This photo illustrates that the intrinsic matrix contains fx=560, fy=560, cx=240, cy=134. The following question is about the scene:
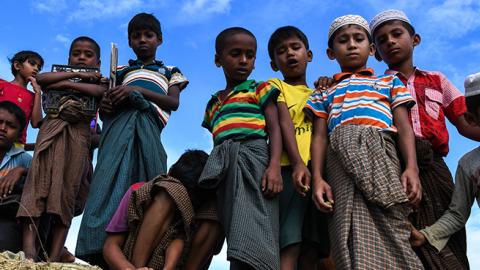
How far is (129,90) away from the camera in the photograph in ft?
13.5

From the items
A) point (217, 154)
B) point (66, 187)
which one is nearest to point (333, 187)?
point (217, 154)

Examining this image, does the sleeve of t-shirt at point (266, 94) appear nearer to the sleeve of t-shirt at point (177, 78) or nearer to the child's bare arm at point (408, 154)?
the child's bare arm at point (408, 154)

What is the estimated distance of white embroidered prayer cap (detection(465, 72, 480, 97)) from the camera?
11.0ft

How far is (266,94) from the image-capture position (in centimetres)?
370

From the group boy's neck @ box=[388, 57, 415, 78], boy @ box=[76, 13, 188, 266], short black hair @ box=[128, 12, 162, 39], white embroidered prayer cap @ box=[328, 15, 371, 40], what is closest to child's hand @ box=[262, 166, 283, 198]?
boy @ box=[76, 13, 188, 266]

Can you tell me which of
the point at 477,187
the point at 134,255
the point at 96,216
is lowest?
the point at 134,255

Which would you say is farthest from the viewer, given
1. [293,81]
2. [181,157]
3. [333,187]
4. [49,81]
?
[49,81]

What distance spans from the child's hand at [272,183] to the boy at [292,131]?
91 mm

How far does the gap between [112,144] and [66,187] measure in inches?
22.4

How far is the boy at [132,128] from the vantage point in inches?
147

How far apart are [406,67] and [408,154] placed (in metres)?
0.95

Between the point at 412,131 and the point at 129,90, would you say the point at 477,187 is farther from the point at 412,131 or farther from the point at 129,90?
the point at 129,90

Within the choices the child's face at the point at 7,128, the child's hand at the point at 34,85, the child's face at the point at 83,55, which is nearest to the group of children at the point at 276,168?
the child's face at the point at 7,128

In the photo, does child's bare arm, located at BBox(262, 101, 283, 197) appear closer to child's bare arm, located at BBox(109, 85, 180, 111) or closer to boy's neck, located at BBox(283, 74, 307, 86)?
boy's neck, located at BBox(283, 74, 307, 86)
